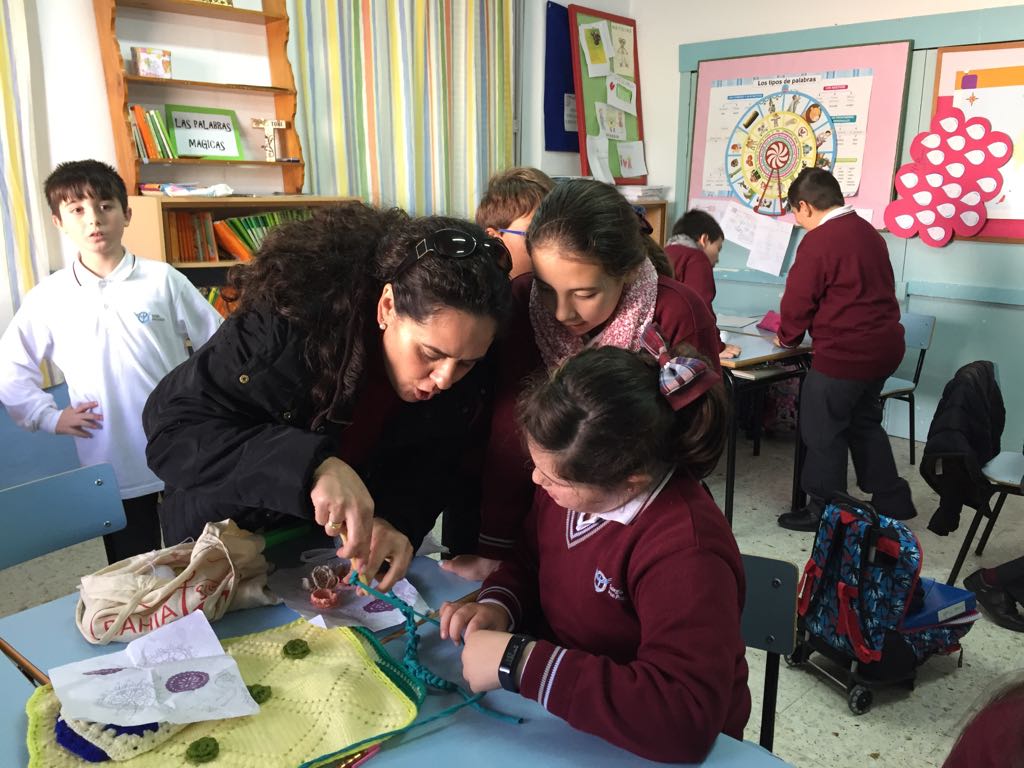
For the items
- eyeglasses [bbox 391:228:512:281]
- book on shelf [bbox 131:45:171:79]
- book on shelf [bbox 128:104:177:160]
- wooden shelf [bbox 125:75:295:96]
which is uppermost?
book on shelf [bbox 131:45:171:79]

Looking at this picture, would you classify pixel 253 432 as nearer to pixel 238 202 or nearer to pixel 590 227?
pixel 590 227

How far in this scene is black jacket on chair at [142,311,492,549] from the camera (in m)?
1.11

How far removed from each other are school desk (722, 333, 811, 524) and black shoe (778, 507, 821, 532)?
130 millimetres

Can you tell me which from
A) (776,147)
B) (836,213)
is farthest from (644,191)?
(836,213)

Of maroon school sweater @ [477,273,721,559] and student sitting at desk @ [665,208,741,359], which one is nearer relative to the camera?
maroon school sweater @ [477,273,721,559]

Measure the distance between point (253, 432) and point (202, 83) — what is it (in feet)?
8.62

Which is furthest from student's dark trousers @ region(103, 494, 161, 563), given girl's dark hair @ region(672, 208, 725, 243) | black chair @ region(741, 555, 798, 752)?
girl's dark hair @ region(672, 208, 725, 243)

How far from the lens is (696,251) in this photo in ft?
12.2

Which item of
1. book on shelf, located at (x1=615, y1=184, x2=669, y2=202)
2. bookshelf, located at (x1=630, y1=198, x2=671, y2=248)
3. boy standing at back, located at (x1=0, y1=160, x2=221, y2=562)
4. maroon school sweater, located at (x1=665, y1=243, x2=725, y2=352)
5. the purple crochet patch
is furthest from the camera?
bookshelf, located at (x1=630, y1=198, x2=671, y2=248)

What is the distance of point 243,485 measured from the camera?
3.69 feet

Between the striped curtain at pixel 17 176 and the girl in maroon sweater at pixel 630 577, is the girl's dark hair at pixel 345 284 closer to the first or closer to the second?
the girl in maroon sweater at pixel 630 577

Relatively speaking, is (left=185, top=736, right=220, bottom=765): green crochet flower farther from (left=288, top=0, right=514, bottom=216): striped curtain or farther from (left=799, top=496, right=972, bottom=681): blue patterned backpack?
(left=288, top=0, right=514, bottom=216): striped curtain

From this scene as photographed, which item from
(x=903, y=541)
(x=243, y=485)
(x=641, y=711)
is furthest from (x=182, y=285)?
(x=903, y=541)

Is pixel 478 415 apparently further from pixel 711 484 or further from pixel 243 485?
pixel 711 484
